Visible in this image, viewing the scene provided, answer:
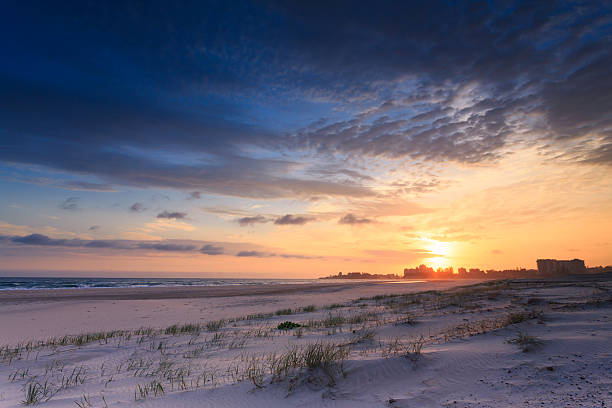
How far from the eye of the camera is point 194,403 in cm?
467

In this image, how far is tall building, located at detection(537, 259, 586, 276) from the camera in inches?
2549

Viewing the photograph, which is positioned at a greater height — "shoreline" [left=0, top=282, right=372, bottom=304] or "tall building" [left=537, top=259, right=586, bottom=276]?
"tall building" [left=537, top=259, right=586, bottom=276]

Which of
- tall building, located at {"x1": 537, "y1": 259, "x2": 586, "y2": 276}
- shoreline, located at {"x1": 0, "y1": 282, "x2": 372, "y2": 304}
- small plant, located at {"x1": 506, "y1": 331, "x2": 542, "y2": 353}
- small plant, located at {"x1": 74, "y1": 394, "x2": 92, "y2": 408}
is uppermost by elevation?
tall building, located at {"x1": 537, "y1": 259, "x2": 586, "y2": 276}

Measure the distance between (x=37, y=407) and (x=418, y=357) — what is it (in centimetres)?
604

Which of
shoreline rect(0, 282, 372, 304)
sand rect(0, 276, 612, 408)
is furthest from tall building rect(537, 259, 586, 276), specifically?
sand rect(0, 276, 612, 408)

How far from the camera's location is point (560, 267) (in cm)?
6769

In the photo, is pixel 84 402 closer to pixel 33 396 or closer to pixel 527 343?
pixel 33 396

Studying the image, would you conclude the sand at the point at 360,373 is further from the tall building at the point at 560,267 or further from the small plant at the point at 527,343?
the tall building at the point at 560,267

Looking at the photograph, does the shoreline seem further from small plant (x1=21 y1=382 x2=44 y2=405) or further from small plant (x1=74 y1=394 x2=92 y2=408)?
small plant (x1=74 y1=394 x2=92 y2=408)

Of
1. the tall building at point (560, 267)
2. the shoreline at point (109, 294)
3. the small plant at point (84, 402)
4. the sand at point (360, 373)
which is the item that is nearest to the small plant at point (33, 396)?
the sand at point (360, 373)

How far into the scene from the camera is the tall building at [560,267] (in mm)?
64750

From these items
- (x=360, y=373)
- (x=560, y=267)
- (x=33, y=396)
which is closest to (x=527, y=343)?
(x=360, y=373)

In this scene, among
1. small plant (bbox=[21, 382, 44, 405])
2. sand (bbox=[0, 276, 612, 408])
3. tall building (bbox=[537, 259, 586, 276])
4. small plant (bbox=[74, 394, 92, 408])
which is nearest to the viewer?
sand (bbox=[0, 276, 612, 408])

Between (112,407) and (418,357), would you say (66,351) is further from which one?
(418,357)
